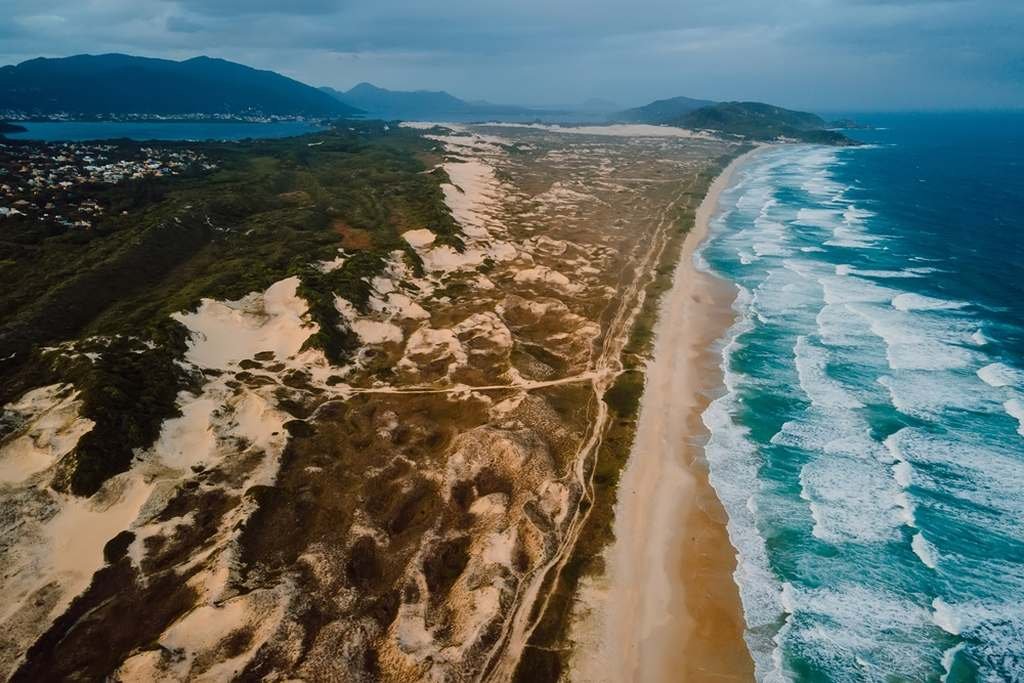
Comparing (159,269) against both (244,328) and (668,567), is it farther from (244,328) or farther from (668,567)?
(668,567)

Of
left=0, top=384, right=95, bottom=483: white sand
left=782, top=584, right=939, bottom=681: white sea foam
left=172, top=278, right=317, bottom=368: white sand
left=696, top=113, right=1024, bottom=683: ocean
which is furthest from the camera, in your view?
left=172, top=278, right=317, bottom=368: white sand

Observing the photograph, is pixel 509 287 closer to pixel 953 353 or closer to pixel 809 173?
pixel 953 353

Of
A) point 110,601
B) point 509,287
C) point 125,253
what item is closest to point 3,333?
point 125,253

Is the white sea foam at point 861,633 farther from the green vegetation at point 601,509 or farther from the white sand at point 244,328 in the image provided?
the white sand at point 244,328

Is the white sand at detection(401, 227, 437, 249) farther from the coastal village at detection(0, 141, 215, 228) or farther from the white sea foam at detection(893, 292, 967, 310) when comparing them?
the white sea foam at detection(893, 292, 967, 310)

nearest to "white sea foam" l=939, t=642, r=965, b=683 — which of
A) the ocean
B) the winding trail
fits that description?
the ocean

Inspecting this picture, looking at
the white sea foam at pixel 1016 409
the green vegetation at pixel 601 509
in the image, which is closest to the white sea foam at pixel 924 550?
the green vegetation at pixel 601 509
